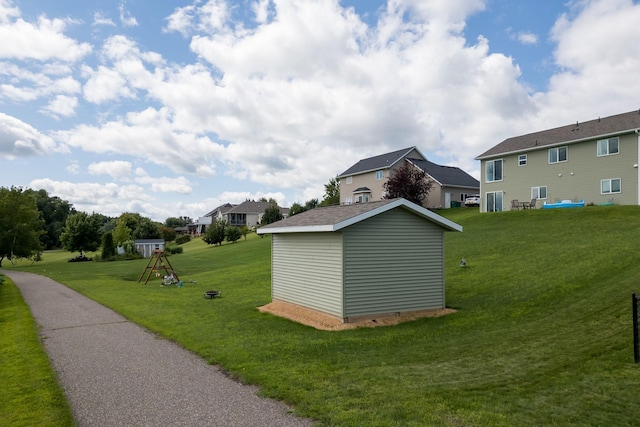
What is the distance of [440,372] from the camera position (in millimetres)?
7383

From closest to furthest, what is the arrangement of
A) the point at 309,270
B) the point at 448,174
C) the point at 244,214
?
the point at 309,270, the point at 448,174, the point at 244,214

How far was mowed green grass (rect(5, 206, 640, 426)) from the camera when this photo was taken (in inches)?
230

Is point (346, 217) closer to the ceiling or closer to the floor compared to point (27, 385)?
closer to the ceiling

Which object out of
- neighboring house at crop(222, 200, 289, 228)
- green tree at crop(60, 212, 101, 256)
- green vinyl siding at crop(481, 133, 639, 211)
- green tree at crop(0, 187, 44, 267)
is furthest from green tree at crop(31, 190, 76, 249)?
green vinyl siding at crop(481, 133, 639, 211)

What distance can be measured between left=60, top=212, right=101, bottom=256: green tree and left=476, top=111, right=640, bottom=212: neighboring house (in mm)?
50857

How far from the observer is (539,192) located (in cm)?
3497

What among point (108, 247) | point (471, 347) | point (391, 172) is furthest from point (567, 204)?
point (108, 247)

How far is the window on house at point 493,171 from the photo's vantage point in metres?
38.1

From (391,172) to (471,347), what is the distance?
136ft

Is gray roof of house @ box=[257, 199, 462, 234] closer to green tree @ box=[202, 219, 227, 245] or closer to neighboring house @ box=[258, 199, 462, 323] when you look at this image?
neighboring house @ box=[258, 199, 462, 323]

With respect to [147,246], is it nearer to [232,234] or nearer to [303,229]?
[232,234]

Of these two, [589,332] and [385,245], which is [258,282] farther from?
[589,332]

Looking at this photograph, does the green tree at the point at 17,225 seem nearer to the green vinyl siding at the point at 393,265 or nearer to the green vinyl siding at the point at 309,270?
the green vinyl siding at the point at 309,270

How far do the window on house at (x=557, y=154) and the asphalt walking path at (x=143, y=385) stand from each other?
109 feet
